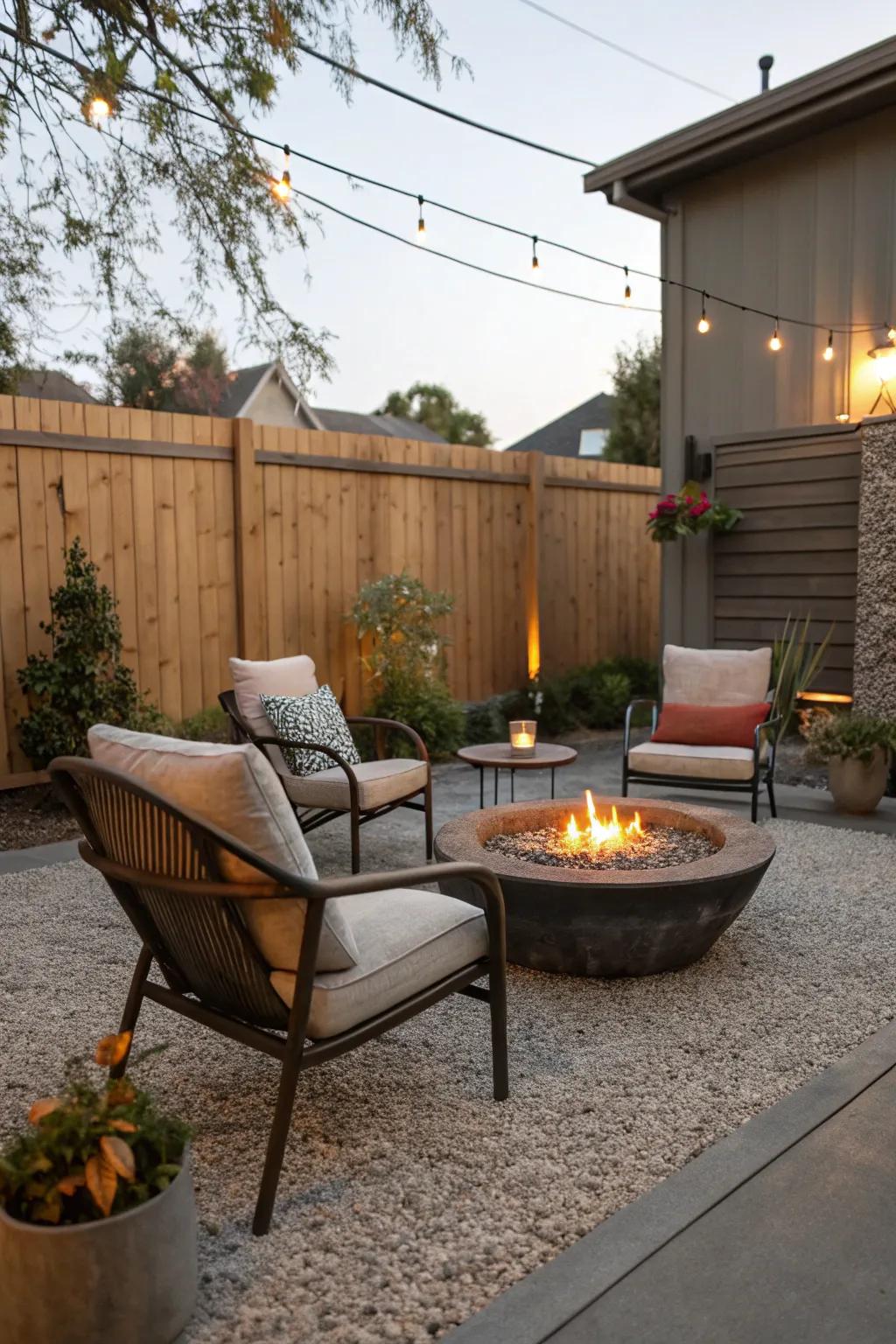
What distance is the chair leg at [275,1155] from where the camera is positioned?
1852 millimetres

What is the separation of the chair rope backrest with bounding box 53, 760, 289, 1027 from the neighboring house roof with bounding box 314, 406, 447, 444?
69.9 feet

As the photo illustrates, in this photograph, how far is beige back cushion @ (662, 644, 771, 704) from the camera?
5414 millimetres

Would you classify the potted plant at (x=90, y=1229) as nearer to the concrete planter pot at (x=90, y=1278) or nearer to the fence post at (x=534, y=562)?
the concrete planter pot at (x=90, y=1278)

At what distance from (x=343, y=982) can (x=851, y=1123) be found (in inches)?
46.7

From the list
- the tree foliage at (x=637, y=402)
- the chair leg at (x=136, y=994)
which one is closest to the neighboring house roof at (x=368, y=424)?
the tree foliage at (x=637, y=402)

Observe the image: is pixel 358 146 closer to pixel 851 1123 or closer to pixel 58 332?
pixel 58 332

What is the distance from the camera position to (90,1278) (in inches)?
57.6

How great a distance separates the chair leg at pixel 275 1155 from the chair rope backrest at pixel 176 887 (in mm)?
→ 152

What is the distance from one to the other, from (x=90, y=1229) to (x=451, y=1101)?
107 cm

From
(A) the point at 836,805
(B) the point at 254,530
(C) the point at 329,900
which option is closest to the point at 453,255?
(B) the point at 254,530


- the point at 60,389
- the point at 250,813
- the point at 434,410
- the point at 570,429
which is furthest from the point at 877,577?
the point at 434,410

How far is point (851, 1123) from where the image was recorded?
7.30ft

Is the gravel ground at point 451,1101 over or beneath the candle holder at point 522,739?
beneath

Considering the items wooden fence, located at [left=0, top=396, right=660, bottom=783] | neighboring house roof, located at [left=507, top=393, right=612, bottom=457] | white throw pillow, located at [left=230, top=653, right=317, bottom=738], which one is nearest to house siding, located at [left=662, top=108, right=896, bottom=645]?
wooden fence, located at [left=0, top=396, right=660, bottom=783]
